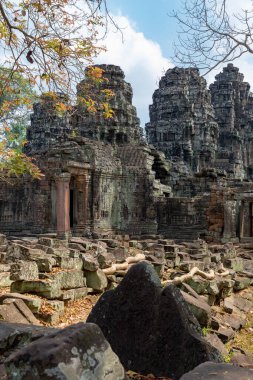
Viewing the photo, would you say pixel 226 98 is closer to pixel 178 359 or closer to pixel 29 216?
pixel 29 216

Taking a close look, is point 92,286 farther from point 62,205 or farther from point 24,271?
point 62,205

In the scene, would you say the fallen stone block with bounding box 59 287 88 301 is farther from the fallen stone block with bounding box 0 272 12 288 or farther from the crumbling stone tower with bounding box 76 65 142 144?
the crumbling stone tower with bounding box 76 65 142 144

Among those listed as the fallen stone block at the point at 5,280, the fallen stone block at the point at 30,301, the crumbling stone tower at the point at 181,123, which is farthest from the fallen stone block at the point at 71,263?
the crumbling stone tower at the point at 181,123

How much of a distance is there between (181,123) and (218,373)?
32.3 metres

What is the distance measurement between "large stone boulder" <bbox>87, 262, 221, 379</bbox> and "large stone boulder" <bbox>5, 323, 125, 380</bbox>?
115cm

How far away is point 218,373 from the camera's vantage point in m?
2.42

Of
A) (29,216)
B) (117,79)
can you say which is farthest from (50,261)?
(117,79)

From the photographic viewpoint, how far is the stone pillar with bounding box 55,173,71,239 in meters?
17.5

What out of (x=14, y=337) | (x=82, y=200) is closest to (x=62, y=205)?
(x=82, y=200)

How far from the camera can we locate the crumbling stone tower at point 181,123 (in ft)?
112

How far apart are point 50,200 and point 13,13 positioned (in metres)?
13.6

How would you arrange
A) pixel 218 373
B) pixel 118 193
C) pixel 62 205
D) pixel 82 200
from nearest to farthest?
pixel 218 373
pixel 62 205
pixel 82 200
pixel 118 193

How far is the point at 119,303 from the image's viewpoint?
12.5 ft

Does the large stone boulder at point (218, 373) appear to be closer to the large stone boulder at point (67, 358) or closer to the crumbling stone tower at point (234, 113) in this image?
the large stone boulder at point (67, 358)
